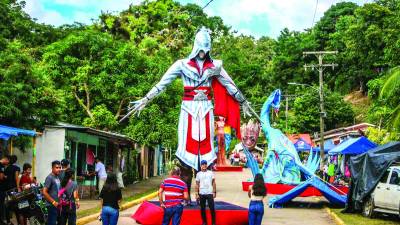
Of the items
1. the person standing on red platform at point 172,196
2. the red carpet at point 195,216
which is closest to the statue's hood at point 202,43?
the red carpet at point 195,216

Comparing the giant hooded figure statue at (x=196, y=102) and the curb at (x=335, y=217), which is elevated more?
the giant hooded figure statue at (x=196, y=102)

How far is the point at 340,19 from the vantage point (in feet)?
222

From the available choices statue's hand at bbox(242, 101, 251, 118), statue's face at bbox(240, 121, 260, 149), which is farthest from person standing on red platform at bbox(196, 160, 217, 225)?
statue's face at bbox(240, 121, 260, 149)

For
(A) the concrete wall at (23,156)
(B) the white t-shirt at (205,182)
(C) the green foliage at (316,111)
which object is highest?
(C) the green foliage at (316,111)

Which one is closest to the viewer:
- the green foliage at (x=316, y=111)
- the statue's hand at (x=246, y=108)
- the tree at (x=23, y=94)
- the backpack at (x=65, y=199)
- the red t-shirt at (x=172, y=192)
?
the backpack at (x=65, y=199)

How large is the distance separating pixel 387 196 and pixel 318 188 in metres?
4.24

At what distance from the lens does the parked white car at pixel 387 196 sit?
1858cm

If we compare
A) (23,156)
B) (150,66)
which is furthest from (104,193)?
(150,66)

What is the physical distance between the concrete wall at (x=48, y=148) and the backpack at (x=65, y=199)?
11.9 metres

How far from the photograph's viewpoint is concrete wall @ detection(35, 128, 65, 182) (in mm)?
24094

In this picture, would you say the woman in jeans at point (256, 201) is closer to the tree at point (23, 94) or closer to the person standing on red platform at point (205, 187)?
the person standing on red platform at point (205, 187)

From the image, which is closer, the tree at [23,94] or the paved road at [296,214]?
the paved road at [296,214]

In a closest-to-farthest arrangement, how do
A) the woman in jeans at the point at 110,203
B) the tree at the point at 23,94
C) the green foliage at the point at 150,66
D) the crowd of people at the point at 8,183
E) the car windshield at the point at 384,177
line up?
1. the woman in jeans at the point at 110,203
2. the crowd of people at the point at 8,183
3. the car windshield at the point at 384,177
4. the tree at the point at 23,94
5. the green foliage at the point at 150,66

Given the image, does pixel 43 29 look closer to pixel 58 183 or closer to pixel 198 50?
pixel 198 50
